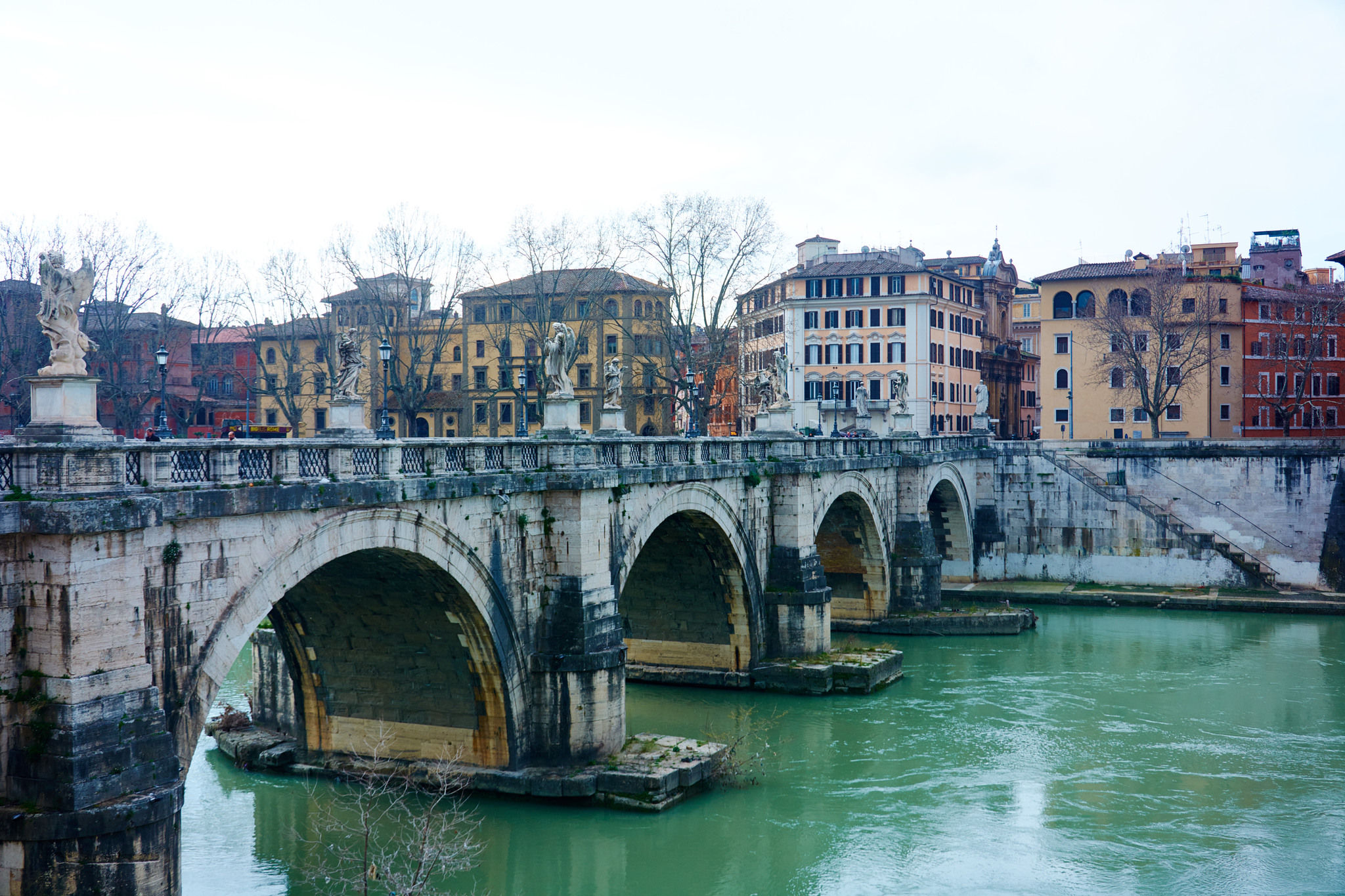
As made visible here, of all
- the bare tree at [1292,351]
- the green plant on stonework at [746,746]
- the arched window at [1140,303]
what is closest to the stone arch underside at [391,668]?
the green plant on stonework at [746,746]

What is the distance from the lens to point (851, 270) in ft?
178

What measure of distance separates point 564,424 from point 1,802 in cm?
1013

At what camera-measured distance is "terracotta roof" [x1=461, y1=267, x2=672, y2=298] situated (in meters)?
39.0

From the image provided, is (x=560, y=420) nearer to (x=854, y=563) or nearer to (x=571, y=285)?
(x=854, y=563)

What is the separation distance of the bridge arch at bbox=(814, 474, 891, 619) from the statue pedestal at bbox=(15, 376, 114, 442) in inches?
955

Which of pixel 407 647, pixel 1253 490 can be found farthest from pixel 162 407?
pixel 1253 490

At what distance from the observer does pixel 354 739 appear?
18.7 m

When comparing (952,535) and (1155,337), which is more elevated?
(1155,337)

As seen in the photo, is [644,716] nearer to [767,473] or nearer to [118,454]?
[767,473]

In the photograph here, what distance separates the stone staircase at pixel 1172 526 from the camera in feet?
126

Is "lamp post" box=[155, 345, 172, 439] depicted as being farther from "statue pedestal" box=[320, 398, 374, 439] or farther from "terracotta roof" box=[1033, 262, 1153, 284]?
"terracotta roof" box=[1033, 262, 1153, 284]

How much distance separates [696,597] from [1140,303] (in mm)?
32376

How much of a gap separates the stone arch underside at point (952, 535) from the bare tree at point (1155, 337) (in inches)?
418

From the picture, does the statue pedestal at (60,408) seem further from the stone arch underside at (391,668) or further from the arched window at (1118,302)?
the arched window at (1118,302)
